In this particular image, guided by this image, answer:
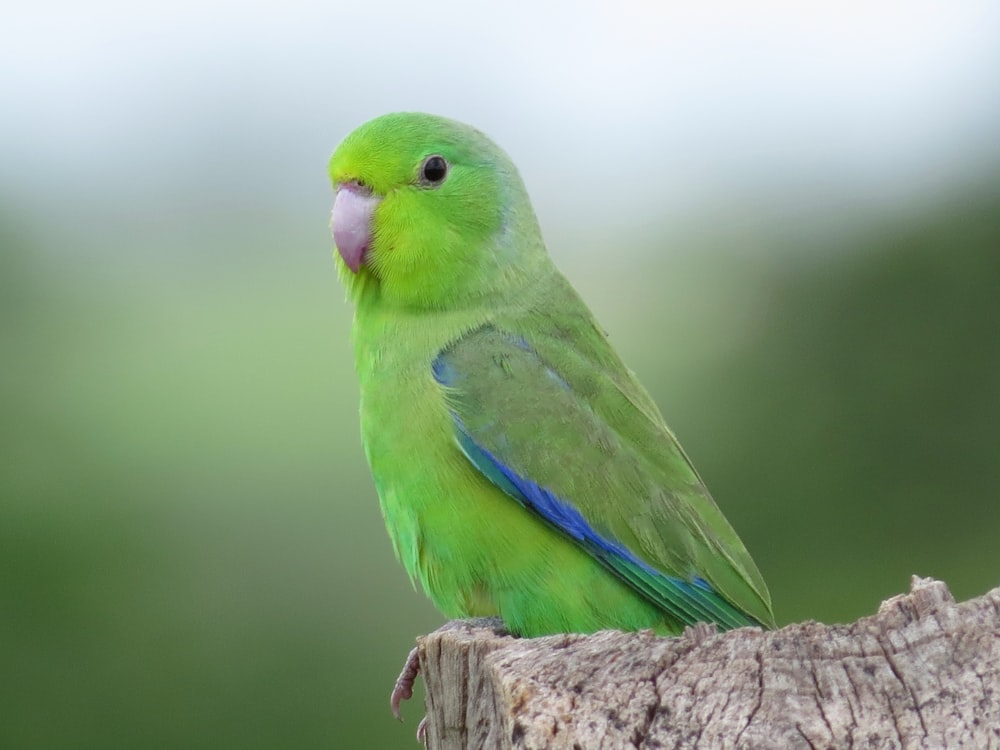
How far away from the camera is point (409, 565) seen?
4688mm


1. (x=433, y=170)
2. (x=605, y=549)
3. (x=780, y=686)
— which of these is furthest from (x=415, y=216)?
(x=780, y=686)

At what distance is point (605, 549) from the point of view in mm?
4570

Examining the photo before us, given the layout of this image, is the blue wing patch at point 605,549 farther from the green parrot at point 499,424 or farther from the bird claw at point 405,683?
the bird claw at point 405,683

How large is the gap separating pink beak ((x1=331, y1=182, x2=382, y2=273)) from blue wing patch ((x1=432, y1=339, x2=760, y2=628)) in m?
0.71

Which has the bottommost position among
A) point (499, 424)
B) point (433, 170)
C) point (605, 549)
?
point (605, 549)

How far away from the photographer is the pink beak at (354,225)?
5.00 m

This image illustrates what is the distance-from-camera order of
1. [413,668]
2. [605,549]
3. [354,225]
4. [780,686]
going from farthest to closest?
[354,225] < [605,549] < [413,668] < [780,686]

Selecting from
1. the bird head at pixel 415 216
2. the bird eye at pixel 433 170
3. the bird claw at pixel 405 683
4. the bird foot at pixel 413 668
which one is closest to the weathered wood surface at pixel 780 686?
the bird foot at pixel 413 668

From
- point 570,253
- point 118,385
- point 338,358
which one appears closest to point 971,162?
point 570,253

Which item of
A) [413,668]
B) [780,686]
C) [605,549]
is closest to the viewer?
[780,686]

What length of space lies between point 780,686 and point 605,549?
6.31 feet

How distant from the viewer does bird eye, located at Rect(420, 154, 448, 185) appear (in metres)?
5.07

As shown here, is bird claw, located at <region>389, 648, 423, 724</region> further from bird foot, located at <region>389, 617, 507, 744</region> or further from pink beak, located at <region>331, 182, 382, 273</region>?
pink beak, located at <region>331, 182, 382, 273</region>

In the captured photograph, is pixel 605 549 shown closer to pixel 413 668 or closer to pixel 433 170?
pixel 413 668
